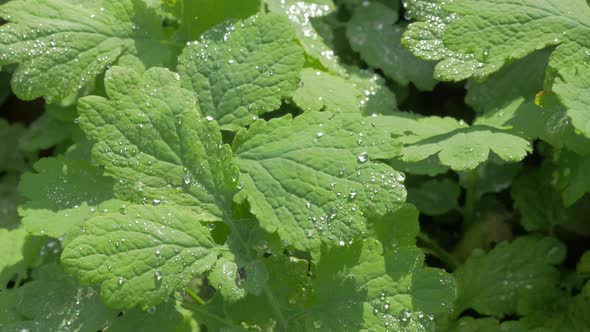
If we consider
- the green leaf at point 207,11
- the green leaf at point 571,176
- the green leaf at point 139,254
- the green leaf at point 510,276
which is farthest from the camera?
the green leaf at point 207,11

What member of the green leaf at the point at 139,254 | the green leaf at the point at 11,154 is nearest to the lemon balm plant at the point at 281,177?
the green leaf at the point at 139,254

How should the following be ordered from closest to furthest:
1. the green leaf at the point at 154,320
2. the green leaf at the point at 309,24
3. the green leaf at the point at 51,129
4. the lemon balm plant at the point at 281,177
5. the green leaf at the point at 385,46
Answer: the lemon balm plant at the point at 281,177
the green leaf at the point at 154,320
the green leaf at the point at 309,24
the green leaf at the point at 51,129
the green leaf at the point at 385,46

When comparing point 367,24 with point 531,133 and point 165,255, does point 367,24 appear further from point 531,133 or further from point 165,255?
point 165,255

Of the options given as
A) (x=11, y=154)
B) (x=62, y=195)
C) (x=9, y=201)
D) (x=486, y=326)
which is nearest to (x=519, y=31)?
(x=486, y=326)

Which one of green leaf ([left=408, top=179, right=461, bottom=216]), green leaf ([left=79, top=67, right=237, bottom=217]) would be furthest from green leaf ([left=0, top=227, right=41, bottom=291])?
green leaf ([left=408, top=179, right=461, bottom=216])

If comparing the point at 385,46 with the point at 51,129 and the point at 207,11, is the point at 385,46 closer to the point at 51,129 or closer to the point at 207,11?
the point at 207,11

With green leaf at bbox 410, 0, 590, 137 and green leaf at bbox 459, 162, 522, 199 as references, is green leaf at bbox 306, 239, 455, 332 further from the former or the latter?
green leaf at bbox 459, 162, 522, 199

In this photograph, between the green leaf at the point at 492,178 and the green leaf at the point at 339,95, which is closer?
the green leaf at the point at 339,95

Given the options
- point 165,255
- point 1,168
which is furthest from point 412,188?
point 1,168

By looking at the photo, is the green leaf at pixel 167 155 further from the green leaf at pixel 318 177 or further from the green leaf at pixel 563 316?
the green leaf at pixel 563 316
